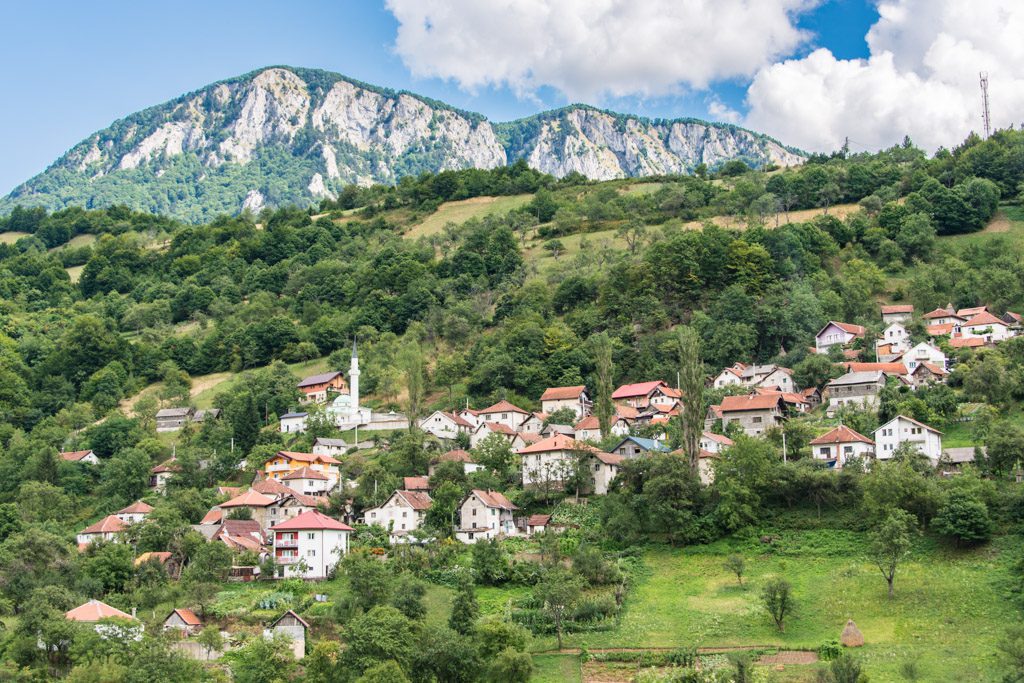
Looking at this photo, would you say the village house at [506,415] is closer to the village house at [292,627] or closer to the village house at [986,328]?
the village house at [986,328]

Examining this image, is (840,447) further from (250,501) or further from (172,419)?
(172,419)

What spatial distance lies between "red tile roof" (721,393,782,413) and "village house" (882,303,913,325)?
1862cm

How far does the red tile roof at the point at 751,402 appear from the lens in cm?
6700

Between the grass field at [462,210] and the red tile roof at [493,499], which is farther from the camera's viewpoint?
the grass field at [462,210]

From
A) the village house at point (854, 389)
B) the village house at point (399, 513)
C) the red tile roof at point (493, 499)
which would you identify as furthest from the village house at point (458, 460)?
the village house at point (854, 389)

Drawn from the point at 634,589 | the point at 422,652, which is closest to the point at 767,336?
the point at 634,589

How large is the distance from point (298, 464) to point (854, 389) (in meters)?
35.7

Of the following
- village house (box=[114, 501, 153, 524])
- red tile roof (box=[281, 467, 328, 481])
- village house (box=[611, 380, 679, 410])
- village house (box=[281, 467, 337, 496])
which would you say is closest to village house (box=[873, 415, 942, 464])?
village house (box=[611, 380, 679, 410])

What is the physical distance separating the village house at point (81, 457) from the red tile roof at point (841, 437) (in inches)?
1994

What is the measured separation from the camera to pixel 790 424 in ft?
198

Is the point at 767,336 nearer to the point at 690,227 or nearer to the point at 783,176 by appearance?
the point at 690,227

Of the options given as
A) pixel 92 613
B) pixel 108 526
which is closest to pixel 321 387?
pixel 108 526

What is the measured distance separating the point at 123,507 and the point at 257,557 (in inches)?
726

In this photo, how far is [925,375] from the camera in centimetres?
6856
